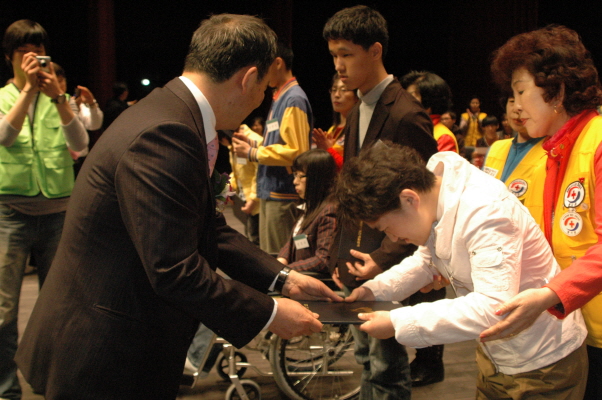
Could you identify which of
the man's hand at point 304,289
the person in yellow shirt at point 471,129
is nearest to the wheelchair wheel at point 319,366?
the man's hand at point 304,289

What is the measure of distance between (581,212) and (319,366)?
1.71 m

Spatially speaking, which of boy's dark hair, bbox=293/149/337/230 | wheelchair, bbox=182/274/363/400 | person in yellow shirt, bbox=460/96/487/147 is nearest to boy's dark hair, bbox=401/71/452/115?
boy's dark hair, bbox=293/149/337/230

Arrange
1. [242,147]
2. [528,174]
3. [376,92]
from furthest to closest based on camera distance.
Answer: [242,147] → [376,92] → [528,174]

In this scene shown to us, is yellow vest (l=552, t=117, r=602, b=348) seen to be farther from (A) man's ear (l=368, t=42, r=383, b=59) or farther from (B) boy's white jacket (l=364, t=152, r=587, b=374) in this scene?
(A) man's ear (l=368, t=42, r=383, b=59)

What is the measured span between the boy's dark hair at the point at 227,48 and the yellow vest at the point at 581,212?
0.85 m

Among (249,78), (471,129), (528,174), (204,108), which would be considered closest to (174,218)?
(204,108)

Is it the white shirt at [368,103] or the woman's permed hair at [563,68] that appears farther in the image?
the white shirt at [368,103]

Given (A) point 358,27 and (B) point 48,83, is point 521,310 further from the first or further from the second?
(B) point 48,83

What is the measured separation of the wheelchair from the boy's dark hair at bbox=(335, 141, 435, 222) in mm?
1329

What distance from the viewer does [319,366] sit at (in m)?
2.75

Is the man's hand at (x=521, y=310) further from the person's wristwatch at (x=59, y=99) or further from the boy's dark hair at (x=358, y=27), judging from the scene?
the person's wristwatch at (x=59, y=99)

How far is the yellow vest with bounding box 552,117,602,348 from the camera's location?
4.47ft

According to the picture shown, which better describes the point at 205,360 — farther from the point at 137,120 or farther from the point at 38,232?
the point at 137,120

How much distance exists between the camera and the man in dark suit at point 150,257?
1195mm
